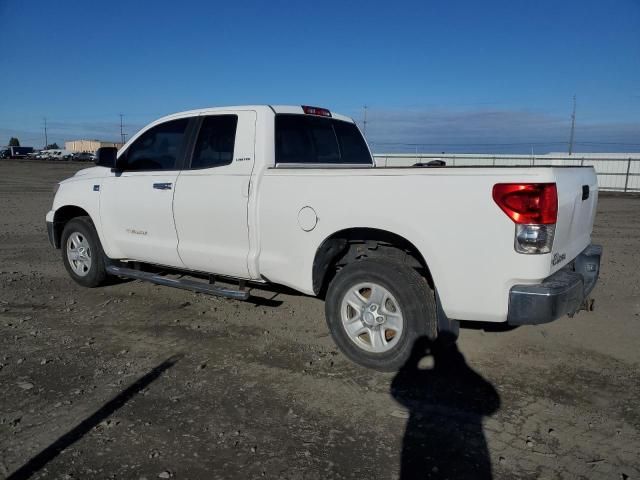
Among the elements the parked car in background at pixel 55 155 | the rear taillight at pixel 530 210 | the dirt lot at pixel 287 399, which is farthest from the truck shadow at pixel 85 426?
the parked car in background at pixel 55 155

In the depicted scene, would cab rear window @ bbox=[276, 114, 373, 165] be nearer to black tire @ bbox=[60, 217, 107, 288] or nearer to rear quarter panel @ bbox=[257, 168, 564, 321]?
rear quarter panel @ bbox=[257, 168, 564, 321]

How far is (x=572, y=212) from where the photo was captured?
12.7ft

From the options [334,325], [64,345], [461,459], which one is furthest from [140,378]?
[461,459]

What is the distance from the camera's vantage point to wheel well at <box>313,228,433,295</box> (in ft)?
13.9

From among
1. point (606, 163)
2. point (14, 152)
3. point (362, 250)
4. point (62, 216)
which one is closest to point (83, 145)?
point (14, 152)

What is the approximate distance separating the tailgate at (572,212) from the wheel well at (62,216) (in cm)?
540

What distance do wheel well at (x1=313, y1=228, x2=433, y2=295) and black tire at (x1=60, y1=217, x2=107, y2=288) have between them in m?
3.13

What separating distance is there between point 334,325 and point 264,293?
2113 mm

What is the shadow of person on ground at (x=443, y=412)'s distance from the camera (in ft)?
9.74

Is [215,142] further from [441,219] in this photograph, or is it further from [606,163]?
[606,163]

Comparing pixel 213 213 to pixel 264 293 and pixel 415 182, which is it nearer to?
pixel 264 293

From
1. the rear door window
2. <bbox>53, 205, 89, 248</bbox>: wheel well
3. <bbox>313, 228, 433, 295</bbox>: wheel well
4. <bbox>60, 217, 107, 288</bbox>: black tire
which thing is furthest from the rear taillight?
<bbox>53, 205, 89, 248</bbox>: wheel well

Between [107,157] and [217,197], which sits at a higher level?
[107,157]

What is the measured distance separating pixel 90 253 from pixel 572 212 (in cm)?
525
